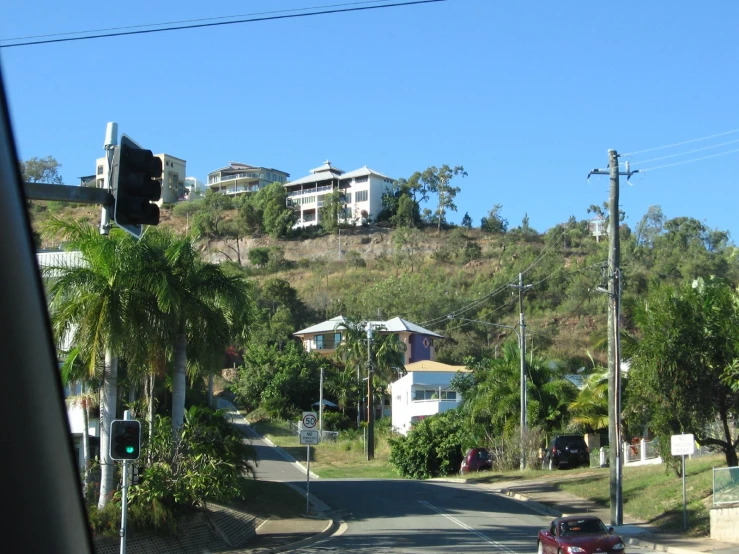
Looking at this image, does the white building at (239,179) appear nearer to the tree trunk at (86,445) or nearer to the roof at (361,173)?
the roof at (361,173)

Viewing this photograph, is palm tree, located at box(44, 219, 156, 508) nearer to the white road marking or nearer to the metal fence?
the white road marking

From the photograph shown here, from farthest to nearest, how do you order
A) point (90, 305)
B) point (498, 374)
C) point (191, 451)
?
1. point (498, 374)
2. point (191, 451)
3. point (90, 305)

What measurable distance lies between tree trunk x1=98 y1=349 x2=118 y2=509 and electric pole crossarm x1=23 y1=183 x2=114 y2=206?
1045cm

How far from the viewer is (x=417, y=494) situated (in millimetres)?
35094

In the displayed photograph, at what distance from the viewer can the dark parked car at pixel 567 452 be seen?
41.9 metres

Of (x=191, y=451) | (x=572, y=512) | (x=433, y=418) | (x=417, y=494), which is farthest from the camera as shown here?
(x=433, y=418)

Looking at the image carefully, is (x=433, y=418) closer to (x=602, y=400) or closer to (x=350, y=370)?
(x=602, y=400)

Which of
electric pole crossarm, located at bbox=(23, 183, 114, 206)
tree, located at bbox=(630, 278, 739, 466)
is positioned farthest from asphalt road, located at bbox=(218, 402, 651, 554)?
electric pole crossarm, located at bbox=(23, 183, 114, 206)

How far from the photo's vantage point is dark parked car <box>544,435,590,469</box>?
41906 millimetres

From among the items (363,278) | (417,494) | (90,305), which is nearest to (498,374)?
(417,494)

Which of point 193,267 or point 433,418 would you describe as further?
point 433,418

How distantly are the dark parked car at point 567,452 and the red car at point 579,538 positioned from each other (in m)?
23.3

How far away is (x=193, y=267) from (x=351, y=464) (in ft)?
122

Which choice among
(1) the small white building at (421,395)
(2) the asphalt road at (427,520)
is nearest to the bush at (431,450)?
(2) the asphalt road at (427,520)
